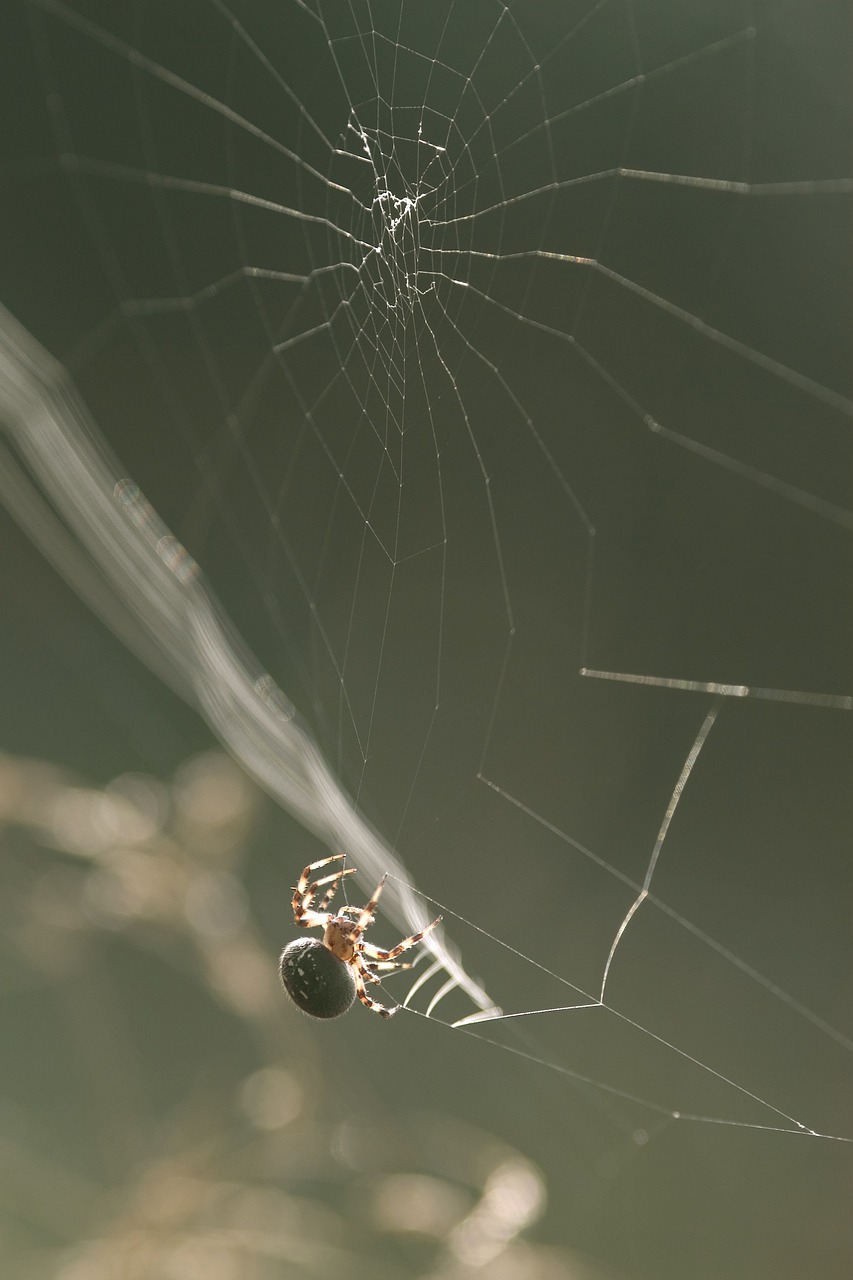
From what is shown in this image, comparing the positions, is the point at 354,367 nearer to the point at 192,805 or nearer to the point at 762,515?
the point at 192,805

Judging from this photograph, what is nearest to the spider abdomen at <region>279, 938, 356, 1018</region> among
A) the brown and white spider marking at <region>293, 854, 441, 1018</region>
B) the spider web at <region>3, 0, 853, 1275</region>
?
the brown and white spider marking at <region>293, 854, 441, 1018</region>

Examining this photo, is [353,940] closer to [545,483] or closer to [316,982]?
[316,982]

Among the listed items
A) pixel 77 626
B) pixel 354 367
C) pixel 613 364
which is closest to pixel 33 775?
pixel 354 367

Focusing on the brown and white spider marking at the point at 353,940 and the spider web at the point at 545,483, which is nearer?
the brown and white spider marking at the point at 353,940

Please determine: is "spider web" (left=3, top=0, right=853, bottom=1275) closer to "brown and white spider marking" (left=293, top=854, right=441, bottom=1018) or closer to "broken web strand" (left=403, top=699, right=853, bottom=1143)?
"broken web strand" (left=403, top=699, right=853, bottom=1143)

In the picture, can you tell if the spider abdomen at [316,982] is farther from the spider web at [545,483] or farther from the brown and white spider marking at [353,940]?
the spider web at [545,483]

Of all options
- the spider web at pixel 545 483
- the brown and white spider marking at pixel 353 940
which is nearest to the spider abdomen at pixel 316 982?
the brown and white spider marking at pixel 353 940
